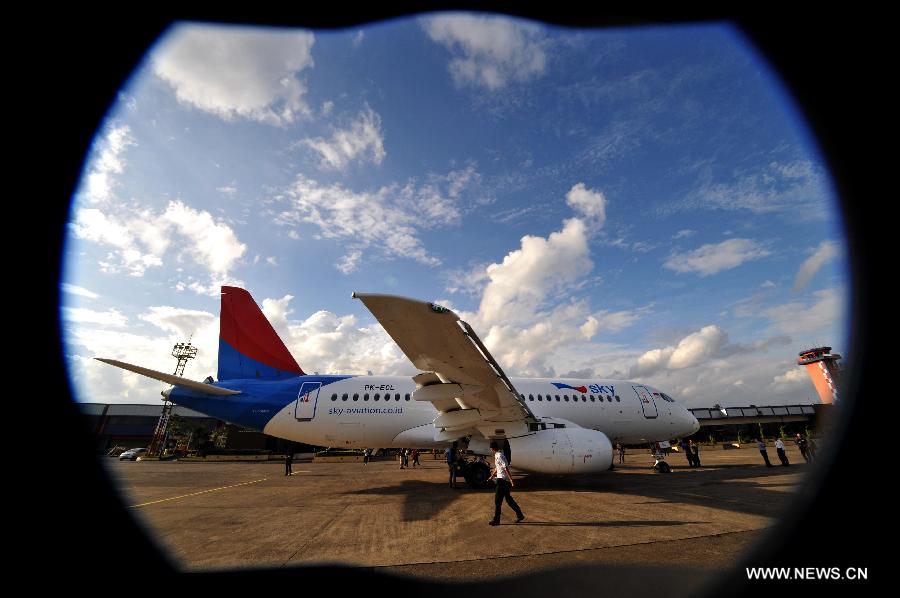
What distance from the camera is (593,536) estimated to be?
4.94m

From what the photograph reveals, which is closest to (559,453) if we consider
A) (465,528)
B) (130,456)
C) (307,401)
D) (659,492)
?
(659,492)

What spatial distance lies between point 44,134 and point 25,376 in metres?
2.42

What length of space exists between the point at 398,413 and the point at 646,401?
1065 centimetres

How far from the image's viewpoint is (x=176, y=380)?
1122cm

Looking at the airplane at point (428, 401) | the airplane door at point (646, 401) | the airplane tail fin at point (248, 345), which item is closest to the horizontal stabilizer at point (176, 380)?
the airplane at point (428, 401)

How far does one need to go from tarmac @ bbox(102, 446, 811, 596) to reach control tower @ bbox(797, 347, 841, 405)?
287ft

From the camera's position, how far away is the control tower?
220 feet

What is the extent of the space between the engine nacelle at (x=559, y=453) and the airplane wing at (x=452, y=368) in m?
0.52

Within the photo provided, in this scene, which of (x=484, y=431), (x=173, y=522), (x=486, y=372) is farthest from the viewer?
(x=484, y=431)

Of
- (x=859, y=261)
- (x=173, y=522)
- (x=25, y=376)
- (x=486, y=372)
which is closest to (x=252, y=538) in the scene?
(x=173, y=522)

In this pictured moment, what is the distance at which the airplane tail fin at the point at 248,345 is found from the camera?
44.6 ft

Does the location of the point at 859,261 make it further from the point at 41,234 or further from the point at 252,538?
the point at 252,538

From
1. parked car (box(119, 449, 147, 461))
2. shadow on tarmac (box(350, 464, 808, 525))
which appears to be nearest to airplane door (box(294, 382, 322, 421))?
shadow on tarmac (box(350, 464, 808, 525))

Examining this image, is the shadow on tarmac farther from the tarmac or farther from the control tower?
the control tower
